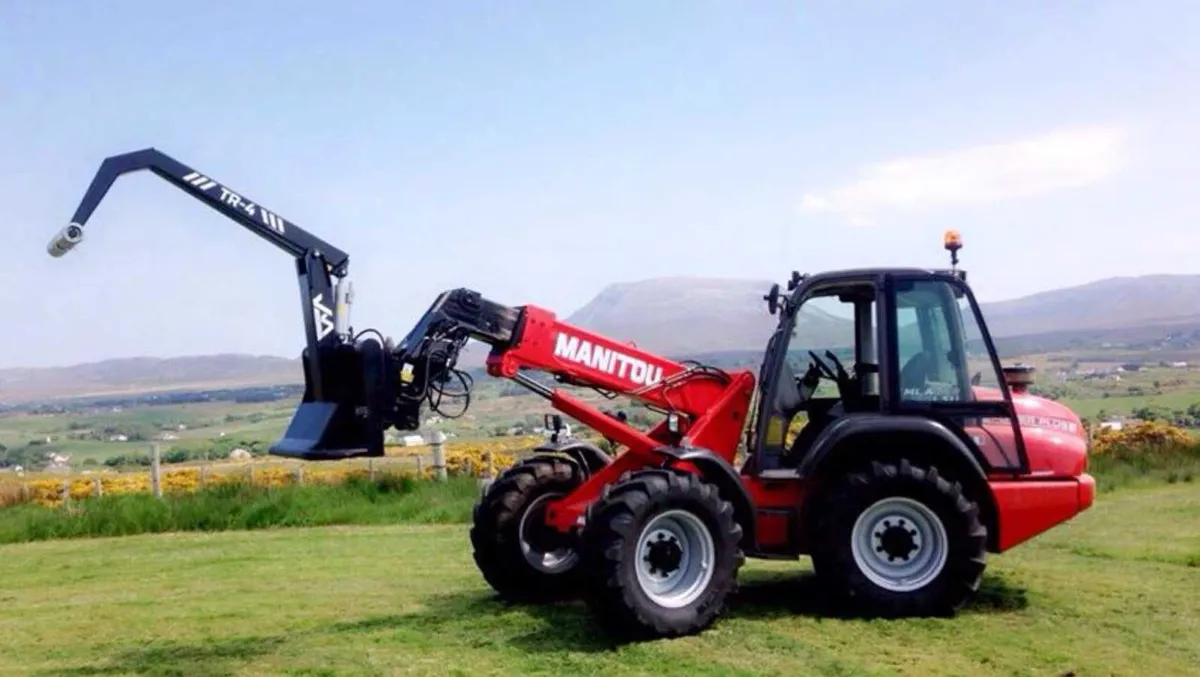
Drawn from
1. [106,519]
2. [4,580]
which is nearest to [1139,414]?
[106,519]

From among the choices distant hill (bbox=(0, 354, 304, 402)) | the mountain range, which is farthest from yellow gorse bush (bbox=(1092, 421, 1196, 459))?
distant hill (bbox=(0, 354, 304, 402))

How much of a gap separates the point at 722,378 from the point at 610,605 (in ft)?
7.68

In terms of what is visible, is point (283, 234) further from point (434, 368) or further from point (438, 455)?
point (438, 455)

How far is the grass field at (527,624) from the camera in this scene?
24.2 ft

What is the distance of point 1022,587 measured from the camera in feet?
31.3

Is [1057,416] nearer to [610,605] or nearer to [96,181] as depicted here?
[610,605]

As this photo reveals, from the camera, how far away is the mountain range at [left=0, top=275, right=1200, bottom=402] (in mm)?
10133

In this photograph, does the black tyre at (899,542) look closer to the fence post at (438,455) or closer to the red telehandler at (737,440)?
the red telehandler at (737,440)

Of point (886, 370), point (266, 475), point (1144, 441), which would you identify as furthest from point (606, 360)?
point (1144, 441)

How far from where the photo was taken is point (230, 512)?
17.5 metres

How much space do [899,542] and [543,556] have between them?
109 inches

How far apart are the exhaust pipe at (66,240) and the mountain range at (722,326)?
66.8 inches

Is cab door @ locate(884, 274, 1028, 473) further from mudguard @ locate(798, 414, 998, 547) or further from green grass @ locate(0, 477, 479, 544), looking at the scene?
green grass @ locate(0, 477, 479, 544)

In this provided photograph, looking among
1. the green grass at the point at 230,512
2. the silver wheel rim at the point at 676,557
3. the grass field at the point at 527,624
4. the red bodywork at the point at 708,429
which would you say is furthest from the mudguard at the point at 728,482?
the green grass at the point at 230,512
